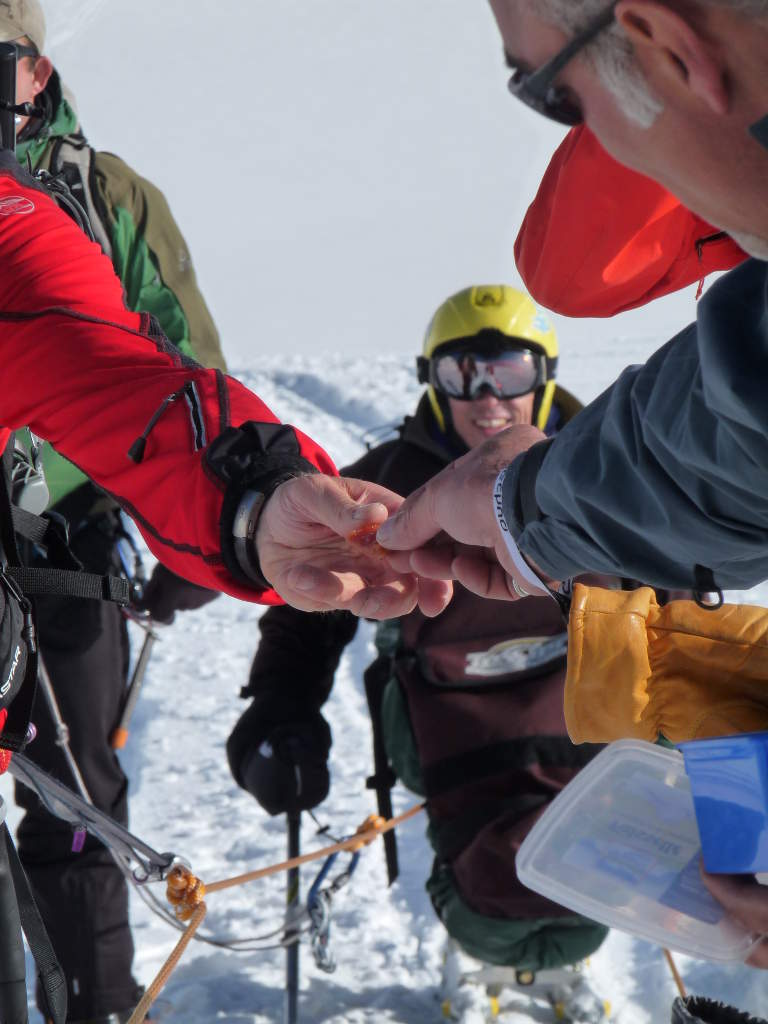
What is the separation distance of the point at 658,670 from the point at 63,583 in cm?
120

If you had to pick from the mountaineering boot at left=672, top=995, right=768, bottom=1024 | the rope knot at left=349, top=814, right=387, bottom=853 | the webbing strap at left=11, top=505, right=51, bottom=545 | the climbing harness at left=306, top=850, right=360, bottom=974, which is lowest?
the climbing harness at left=306, top=850, right=360, bottom=974

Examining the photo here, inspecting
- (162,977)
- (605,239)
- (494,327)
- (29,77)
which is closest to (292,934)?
(162,977)

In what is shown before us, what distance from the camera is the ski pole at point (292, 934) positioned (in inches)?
137

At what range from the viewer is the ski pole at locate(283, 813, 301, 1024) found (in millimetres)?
3486

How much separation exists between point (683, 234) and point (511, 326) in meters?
2.16

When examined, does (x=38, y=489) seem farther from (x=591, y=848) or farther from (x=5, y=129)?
(x=591, y=848)

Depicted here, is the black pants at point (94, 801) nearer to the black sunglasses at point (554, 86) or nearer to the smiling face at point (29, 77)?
the smiling face at point (29, 77)

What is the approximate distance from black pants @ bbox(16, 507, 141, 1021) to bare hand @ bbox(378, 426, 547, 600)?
1806 mm

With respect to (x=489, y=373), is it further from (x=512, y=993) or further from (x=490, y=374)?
(x=512, y=993)

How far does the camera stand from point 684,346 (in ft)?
4.59

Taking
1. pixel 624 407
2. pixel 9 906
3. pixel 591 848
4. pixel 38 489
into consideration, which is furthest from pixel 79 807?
pixel 624 407

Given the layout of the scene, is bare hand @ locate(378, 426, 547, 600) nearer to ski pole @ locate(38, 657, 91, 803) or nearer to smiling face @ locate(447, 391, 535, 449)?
ski pole @ locate(38, 657, 91, 803)

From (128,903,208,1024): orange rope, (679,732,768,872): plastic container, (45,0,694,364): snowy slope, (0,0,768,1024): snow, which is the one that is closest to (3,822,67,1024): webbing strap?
(128,903,208,1024): orange rope

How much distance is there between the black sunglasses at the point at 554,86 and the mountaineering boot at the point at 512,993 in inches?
113
